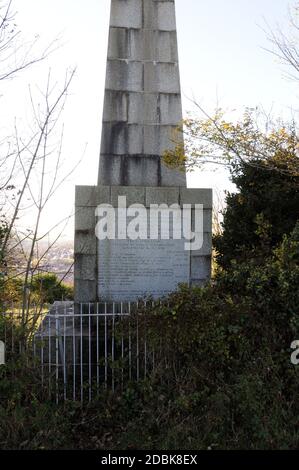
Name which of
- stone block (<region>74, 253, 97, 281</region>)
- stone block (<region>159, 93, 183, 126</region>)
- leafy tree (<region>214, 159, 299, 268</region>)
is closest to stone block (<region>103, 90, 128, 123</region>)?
stone block (<region>159, 93, 183, 126</region>)

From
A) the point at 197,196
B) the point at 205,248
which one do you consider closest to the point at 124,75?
the point at 197,196

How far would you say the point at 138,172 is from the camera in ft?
21.8

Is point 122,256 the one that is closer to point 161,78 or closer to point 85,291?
point 85,291

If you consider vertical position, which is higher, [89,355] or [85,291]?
[85,291]

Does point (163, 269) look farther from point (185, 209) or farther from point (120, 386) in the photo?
point (120, 386)

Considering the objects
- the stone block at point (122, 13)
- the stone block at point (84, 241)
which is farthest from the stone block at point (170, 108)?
the stone block at point (84, 241)

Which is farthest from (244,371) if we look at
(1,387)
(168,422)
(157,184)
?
(157,184)

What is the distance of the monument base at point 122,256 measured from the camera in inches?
253

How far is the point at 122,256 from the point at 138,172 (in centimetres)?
132

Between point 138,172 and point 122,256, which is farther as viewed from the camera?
point 138,172
